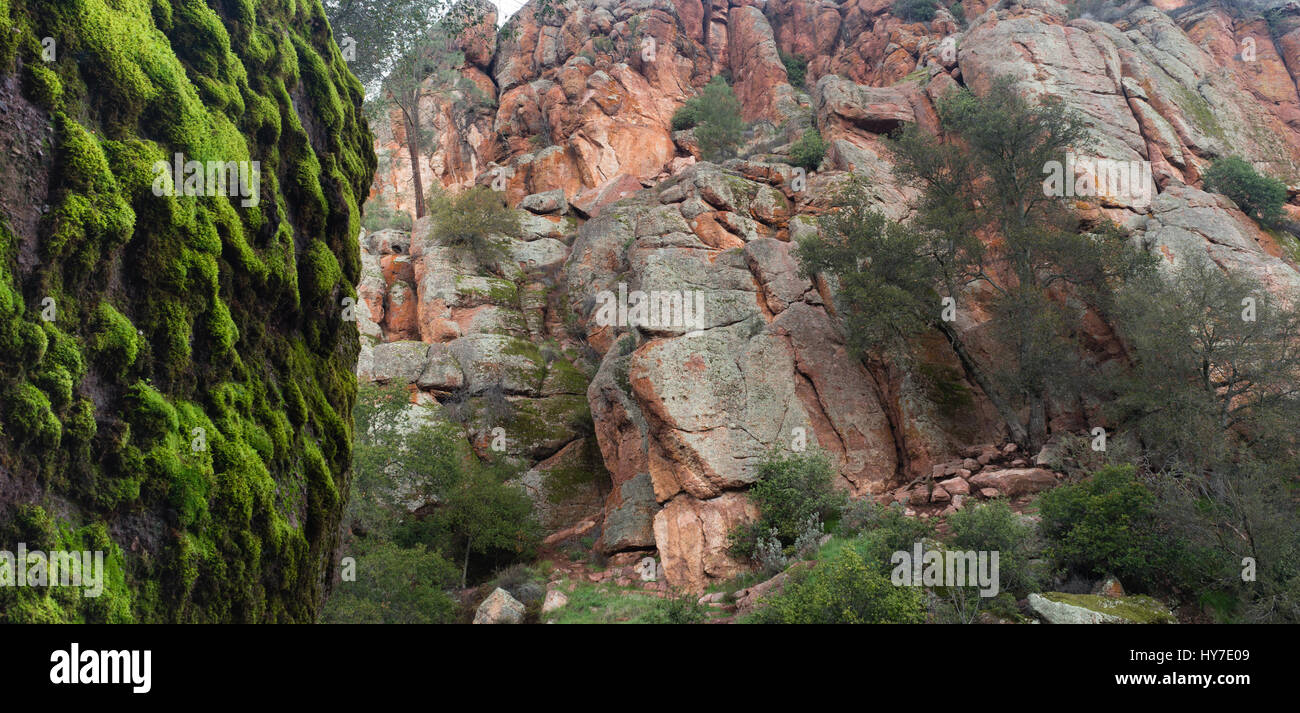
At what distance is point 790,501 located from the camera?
16875 mm

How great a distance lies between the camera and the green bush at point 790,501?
16766 mm

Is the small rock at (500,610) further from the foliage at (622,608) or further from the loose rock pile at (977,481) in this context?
the loose rock pile at (977,481)

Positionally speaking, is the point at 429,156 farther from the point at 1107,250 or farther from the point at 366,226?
the point at 1107,250

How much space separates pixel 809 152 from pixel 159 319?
2860cm

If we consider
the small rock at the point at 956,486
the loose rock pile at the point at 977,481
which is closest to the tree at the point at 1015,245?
the loose rock pile at the point at 977,481

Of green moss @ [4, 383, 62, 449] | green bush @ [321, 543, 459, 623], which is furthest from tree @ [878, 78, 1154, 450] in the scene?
green moss @ [4, 383, 62, 449]

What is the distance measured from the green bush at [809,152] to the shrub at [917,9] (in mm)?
25078

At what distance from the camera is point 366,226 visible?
41.3m

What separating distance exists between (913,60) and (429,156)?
35.3m

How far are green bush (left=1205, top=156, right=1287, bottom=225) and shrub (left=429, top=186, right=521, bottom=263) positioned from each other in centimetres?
3019

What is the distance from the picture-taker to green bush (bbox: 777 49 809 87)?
51294 millimetres

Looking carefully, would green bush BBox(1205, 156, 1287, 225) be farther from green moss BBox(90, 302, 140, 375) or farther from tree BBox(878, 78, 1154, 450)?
green moss BBox(90, 302, 140, 375)
